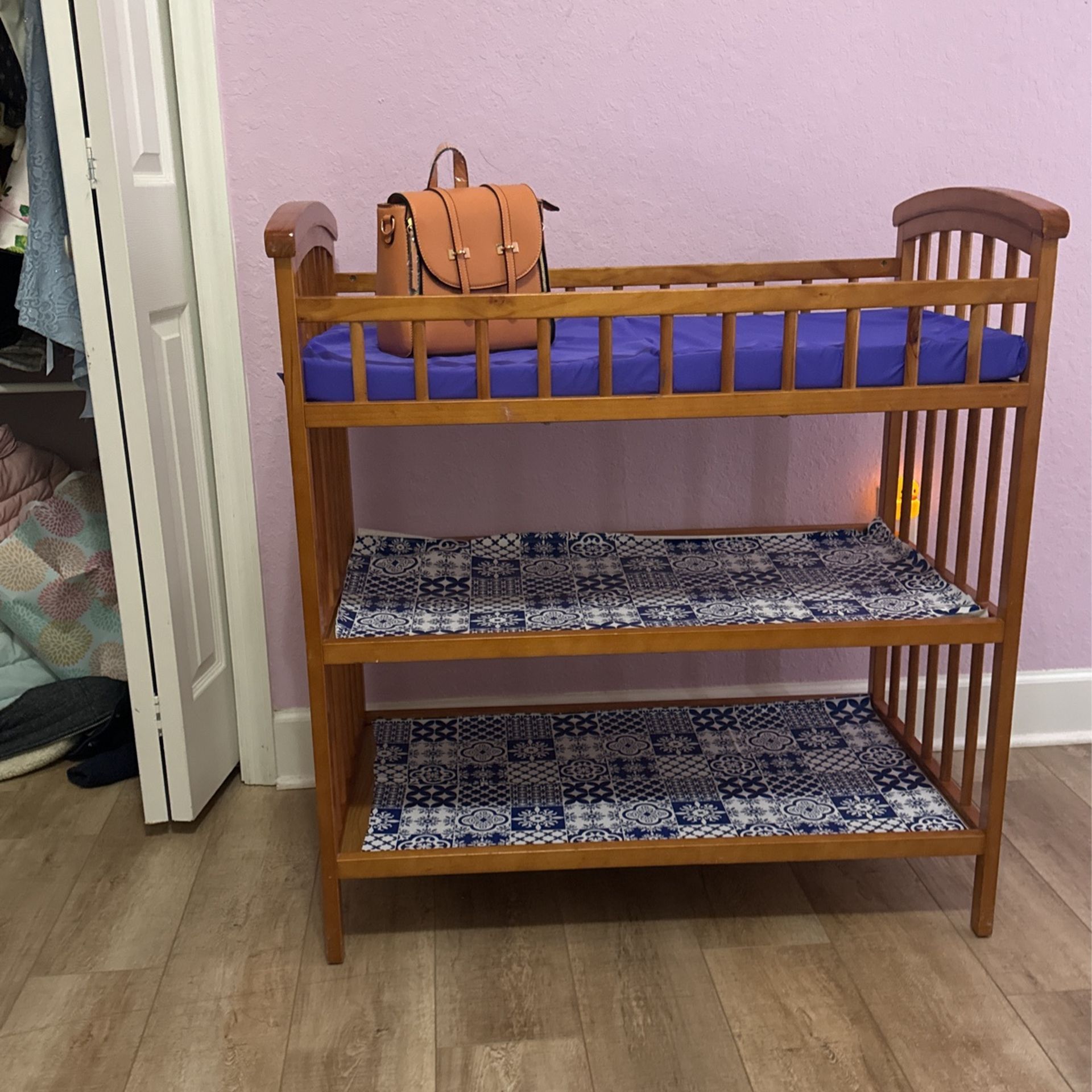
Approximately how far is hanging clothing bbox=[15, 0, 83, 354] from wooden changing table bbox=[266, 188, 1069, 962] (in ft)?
1.42

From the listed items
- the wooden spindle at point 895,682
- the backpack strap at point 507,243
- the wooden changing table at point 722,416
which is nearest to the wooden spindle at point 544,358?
the wooden changing table at point 722,416

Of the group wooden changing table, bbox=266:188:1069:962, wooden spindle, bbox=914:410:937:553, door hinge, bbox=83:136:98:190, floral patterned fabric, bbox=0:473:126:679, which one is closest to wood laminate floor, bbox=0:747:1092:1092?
wooden changing table, bbox=266:188:1069:962

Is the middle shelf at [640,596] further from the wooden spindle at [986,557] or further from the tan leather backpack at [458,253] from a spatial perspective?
the tan leather backpack at [458,253]

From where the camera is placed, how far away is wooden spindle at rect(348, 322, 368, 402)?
59.2 inches

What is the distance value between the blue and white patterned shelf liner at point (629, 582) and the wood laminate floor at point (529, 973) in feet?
1.65

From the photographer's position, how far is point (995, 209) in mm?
1651

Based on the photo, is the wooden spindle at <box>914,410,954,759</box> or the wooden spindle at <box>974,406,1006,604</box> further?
the wooden spindle at <box>914,410,954,759</box>

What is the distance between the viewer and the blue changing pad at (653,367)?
154 cm

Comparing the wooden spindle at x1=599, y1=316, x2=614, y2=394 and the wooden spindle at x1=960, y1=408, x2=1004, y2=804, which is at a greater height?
the wooden spindle at x1=599, y1=316, x2=614, y2=394

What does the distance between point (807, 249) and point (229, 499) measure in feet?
3.80

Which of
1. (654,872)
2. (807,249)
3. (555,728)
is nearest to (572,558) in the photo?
(555,728)

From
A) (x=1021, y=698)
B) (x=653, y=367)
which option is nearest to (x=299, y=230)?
(x=653, y=367)

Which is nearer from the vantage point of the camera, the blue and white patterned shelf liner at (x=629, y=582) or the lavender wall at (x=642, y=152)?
→ the blue and white patterned shelf liner at (x=629, y=582)

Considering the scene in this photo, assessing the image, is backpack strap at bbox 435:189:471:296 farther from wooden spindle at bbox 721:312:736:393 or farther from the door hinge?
the door hinge
